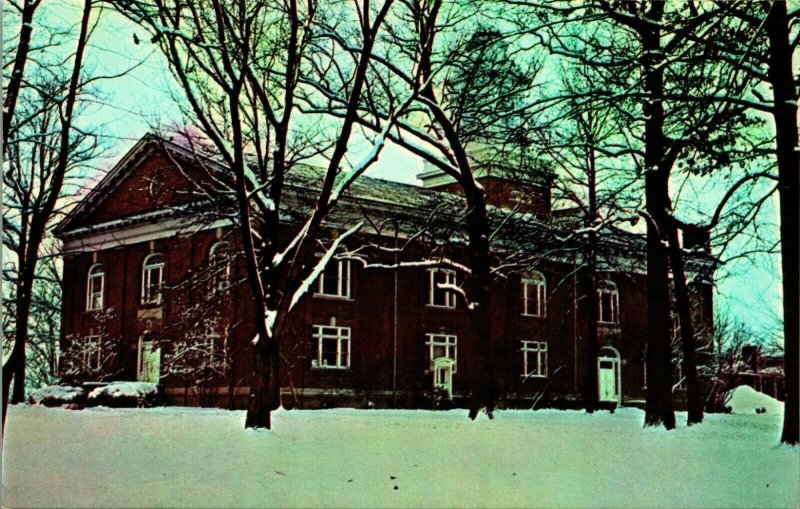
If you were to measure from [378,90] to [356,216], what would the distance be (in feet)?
16.0

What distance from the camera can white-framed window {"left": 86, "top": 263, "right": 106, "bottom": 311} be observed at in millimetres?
20606

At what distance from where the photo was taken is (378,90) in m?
18.4

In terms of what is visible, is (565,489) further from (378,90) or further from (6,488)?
(378,90)

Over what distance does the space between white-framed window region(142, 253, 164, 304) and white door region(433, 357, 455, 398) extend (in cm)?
1000

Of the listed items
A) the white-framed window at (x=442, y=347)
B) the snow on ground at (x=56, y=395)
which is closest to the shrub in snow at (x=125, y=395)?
the snow on ground at (x=56, y=395)

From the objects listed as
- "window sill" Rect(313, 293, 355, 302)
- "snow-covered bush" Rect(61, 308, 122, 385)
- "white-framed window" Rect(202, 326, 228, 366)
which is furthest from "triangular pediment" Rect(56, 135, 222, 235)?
"window sill" Rect(313, 293, 355, 302)

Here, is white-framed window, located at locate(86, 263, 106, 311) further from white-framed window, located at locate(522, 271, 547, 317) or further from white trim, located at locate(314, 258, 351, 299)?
white-framed window, located at locate(522, 271, 547, 317)

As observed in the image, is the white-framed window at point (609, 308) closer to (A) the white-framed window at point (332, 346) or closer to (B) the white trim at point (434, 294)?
(B) the white trim at point (434, 294)

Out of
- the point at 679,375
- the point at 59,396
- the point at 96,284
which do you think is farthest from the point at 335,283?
the point at 679,375

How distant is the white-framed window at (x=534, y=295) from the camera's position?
115 ft

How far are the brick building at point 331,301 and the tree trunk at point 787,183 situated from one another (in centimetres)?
549

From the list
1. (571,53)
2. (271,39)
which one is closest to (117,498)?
(571,53)

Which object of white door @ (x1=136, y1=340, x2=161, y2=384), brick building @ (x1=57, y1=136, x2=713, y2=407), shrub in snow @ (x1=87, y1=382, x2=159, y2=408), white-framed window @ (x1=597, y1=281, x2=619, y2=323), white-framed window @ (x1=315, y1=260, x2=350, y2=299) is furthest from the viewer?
white-framed window @ (x1=597, y1=281, x2=619, y2=323)

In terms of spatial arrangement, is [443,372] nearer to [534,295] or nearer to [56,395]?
[534,295]
